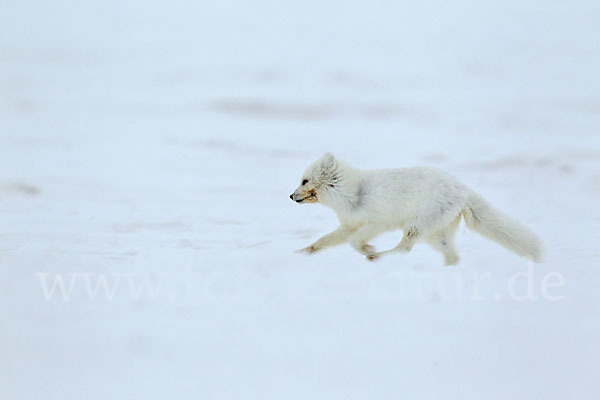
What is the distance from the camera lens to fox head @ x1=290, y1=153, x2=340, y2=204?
2146mm

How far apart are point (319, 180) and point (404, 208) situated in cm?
26

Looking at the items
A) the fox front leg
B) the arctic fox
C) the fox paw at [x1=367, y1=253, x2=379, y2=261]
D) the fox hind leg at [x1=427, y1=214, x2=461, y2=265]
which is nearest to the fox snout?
the arctic fox

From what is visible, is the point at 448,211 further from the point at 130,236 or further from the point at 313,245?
the point at 130,236

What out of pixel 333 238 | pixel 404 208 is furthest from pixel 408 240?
pixel 333 238

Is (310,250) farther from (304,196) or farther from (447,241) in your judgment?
(447,241)

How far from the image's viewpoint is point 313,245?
2174 mm

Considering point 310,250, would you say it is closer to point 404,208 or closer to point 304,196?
point 304,196

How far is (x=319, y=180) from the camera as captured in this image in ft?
7.07

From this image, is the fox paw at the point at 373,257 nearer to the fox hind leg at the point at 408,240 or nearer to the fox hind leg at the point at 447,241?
the fox hind leg at the point at 408,240

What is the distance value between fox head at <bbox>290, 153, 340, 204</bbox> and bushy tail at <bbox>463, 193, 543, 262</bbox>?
377 mm

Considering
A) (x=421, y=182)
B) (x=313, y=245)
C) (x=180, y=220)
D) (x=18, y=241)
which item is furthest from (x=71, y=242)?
(x=421, y=182)

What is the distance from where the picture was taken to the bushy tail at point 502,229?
2041 millimetres

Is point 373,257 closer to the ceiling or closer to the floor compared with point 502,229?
closer to the floor

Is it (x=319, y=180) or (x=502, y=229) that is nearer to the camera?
(x=502, y=229)
